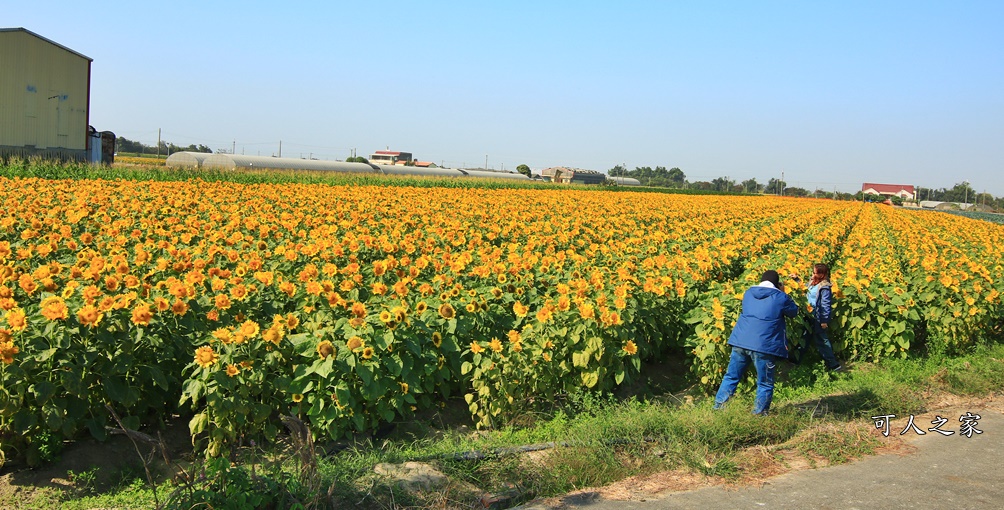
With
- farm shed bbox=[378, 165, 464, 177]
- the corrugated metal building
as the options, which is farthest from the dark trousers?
farm shed bbox=[378, 165, 464, 177]

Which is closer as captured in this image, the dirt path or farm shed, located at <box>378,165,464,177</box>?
the dirt path

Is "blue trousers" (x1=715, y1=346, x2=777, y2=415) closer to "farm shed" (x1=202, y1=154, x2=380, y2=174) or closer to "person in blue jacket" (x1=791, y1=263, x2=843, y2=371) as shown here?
"person in blue jacket" (x1=791, y1=263, x2=843, y2=371)

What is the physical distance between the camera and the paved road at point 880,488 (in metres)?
4.48

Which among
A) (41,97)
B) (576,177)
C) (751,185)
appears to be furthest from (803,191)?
(41,97)

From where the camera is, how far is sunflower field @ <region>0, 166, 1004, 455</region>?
4.90 meters

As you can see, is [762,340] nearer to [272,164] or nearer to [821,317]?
[821,317]

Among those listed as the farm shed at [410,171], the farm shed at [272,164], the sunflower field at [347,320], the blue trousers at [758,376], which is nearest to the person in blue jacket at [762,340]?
the blue trousers at [758,376]

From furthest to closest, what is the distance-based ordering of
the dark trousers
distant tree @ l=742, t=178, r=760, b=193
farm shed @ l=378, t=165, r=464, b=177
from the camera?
distant tree @ l=742, t=178, r=760, b=193 < farm shed @ l=378, t=165, r=464, b=177 < the dark trousers

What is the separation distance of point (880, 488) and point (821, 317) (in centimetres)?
393

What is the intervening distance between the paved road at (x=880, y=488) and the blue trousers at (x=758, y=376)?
99 centimetres

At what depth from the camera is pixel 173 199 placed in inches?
530

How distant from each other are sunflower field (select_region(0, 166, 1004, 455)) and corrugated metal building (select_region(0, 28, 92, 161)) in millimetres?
21270

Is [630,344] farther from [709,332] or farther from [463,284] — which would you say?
[463,284]

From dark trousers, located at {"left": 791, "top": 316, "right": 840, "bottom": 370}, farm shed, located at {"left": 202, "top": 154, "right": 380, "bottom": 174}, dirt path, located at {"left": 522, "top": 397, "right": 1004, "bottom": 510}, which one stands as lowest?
dirt path, located at {"left": 522, "top": 397, "right": 1004, "bottom": 510}
